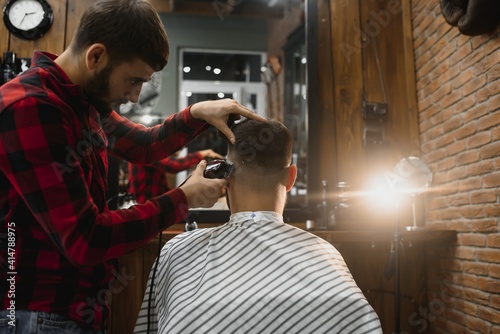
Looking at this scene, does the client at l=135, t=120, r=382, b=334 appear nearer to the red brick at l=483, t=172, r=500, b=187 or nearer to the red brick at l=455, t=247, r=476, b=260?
the red brick at l=483, t=172, r=500, b=187

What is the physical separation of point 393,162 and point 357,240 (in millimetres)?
853

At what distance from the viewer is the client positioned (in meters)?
1.25

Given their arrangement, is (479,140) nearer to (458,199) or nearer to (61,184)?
(458,199)

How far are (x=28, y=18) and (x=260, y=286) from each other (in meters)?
2.38

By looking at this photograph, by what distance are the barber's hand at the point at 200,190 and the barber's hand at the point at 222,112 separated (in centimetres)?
25

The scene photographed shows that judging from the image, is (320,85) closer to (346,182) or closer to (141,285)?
(346,182)

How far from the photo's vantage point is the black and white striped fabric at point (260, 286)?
1250 mm

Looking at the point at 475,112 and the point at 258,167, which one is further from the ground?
the point at 475,112

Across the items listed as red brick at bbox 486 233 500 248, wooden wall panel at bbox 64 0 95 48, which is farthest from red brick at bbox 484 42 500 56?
wooden wall panel at bbox 64 0 95 48

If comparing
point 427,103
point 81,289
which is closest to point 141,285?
point 81,289

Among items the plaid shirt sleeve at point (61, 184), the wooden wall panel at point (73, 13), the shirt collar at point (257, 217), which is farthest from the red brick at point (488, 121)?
the wooden wall panel at point (73, 13)

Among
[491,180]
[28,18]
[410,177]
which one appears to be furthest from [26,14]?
[491,180]

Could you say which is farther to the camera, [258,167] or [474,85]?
[474,85]

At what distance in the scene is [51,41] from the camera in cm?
277
